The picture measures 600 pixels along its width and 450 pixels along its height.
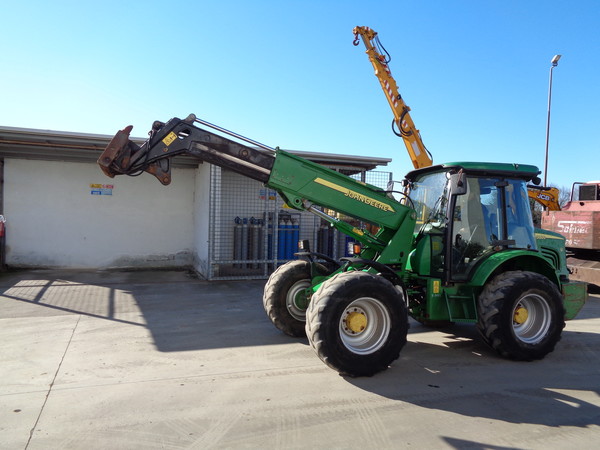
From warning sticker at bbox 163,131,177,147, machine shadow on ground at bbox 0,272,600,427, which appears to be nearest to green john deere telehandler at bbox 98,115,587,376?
warning sticker at bbox 163,131,177,147

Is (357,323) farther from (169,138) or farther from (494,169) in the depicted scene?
(169,138)

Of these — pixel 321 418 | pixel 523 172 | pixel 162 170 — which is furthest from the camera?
pixel 523 172

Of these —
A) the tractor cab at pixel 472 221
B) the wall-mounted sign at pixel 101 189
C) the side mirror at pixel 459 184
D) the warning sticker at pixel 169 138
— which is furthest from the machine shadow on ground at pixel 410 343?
the wall-mounted sign at pixel 101 189

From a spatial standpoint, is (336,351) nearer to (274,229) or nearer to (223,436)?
(223,436)

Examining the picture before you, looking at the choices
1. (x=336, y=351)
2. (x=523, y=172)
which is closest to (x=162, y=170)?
(x=336, y=351)

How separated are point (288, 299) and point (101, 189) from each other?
876cm

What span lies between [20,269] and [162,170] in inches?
369

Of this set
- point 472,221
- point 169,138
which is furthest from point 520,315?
point 169,138

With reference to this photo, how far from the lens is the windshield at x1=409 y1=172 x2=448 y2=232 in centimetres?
541

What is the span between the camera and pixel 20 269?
11625 millimetres

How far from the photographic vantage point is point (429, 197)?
18.6ft

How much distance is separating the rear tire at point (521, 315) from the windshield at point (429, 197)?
1.09 m

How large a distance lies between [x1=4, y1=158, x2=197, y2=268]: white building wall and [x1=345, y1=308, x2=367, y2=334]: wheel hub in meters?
7.53

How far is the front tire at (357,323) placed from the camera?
167 inches
